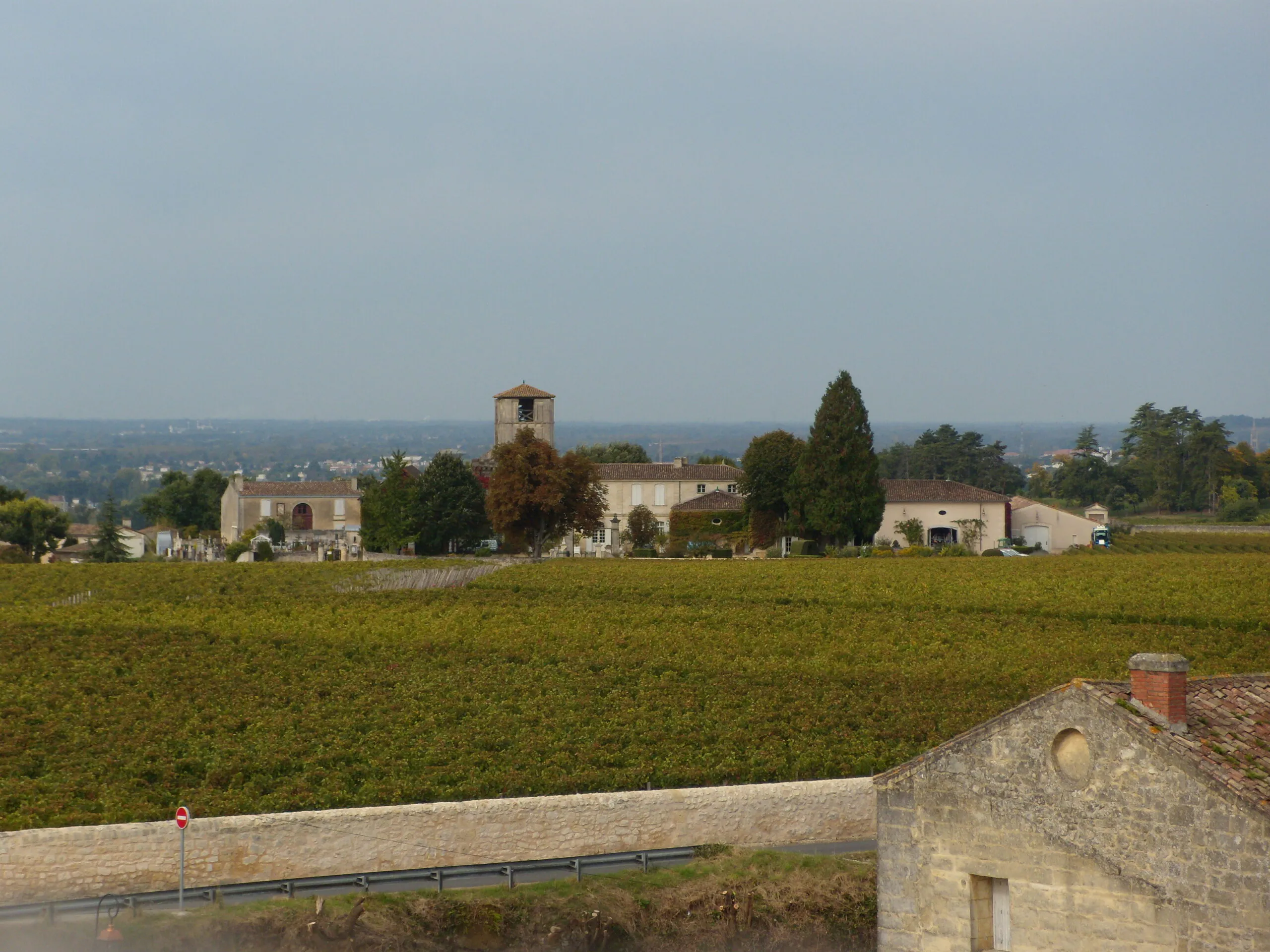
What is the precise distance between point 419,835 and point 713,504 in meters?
55.0

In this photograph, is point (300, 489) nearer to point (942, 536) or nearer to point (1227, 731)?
point (942, 536)

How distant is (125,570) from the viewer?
173 ft

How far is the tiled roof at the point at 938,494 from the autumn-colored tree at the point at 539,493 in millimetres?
17390

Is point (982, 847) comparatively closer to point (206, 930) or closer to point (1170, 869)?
point (1170, 869)

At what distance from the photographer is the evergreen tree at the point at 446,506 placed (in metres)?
70.2

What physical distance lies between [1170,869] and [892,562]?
43.2 m

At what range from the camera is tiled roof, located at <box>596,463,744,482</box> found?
80.7 metres

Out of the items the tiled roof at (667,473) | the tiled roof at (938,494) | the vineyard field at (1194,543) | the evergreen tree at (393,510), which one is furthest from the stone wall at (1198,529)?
the evergreen tree at (393,510)

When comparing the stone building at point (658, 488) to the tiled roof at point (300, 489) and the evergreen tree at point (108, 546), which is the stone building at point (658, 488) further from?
the evergreen tree at point (108, 546)

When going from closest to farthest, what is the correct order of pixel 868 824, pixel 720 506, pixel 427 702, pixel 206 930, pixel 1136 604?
pixel 206 930 → pixel 868 824 → pixel 427 702 → pixel 1136 604 → pixel 720 506

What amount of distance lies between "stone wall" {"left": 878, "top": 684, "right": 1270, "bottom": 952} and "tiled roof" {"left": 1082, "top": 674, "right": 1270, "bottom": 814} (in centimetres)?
13

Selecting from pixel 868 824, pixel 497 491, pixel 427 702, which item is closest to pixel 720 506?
pixel 497 491

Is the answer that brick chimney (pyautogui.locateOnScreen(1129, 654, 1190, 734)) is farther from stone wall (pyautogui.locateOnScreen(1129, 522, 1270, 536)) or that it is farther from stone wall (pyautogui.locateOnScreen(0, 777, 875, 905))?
stone wall (pyautogui.locateOnScreen(1129, 522, 1270, 536))

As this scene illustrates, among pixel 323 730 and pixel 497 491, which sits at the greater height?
pixel 497 491
